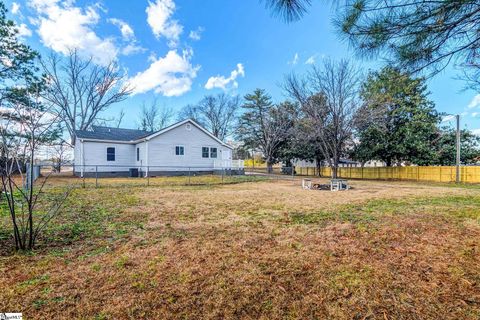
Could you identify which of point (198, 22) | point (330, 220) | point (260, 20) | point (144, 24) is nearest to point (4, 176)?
point (260, 20)

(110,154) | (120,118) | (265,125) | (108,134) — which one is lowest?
(110,154)

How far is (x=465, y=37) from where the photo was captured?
2.95m

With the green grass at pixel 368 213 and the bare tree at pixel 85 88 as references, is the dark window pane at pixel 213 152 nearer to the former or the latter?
the bare tree at pixel 85 88

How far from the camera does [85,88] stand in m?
26.1

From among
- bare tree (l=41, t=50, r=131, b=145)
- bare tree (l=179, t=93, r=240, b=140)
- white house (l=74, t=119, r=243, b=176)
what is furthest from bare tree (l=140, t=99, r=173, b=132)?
white house (l=74, t=119, r=243, b=176)

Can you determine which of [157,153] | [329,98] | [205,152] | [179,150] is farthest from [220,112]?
[329,98]

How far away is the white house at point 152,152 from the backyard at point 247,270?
13.4 m

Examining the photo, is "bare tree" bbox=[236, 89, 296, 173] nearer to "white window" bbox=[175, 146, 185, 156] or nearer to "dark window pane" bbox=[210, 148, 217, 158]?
"dark window pane" bbox=[210, 148, 217, 158]

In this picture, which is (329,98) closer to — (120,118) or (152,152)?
(152,152)

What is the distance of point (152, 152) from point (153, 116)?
24715mm

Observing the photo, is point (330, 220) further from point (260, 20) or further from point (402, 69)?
point (260, 20)

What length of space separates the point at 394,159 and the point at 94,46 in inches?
1141

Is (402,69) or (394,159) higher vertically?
(402,69)

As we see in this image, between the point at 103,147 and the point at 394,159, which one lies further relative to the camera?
the point at 394,159
